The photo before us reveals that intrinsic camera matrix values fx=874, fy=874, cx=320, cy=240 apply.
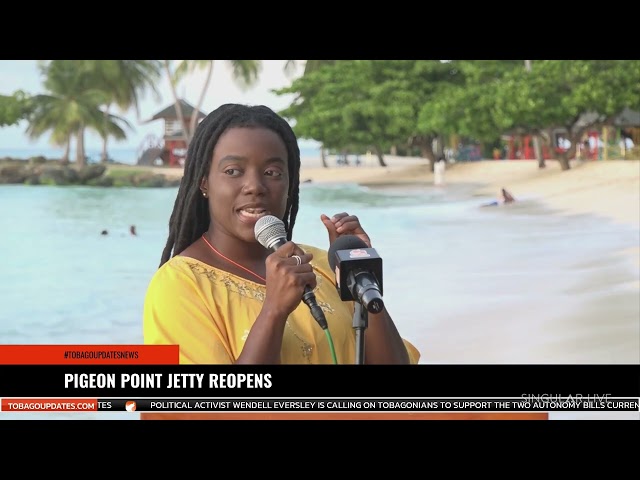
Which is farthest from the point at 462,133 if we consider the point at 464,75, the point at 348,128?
the point at 348,128

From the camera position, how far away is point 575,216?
4.67 m

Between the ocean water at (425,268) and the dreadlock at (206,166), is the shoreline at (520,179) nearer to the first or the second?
the ocean water at (425,268)

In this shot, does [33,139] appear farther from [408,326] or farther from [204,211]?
[204,211]

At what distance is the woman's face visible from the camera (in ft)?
5.61

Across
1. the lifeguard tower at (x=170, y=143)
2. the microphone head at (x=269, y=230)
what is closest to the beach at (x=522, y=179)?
the lifeguard tower at (x=170, y=143)

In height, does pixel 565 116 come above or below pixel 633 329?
above

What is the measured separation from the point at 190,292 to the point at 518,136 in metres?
4.11

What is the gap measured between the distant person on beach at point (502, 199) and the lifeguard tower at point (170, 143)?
1.84 m

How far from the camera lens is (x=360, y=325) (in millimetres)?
1621

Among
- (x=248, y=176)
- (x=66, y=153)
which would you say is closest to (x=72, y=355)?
(x=248, y=176)

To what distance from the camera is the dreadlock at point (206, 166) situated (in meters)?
1.74
